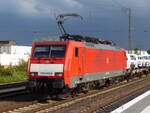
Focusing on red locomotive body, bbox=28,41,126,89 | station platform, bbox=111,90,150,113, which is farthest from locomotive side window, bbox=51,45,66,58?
station platform, bbox=111,90,150,113

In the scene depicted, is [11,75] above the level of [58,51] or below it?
below

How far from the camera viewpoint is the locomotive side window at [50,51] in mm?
21703

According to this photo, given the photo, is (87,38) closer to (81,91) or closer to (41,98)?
(81,91)

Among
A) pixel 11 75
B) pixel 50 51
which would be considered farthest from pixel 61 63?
pixel 11 75

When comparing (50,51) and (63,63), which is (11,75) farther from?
(63,63)

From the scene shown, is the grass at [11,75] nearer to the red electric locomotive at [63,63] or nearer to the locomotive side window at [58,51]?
the red electric locomotive at [63,63]

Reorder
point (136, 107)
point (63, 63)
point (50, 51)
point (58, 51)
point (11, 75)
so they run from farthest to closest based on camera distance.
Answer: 1. point (11, 75)
2. point (50, 51)
3. point (58, 51)
4. point (63, 63)
5. point (136, 107)

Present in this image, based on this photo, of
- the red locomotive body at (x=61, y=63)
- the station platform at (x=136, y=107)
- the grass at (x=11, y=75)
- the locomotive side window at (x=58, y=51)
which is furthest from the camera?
the grass at (x=11, y=75)

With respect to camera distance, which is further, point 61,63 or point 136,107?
point 61,63

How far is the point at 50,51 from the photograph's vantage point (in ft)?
72.2

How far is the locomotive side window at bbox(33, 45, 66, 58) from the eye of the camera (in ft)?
71.2

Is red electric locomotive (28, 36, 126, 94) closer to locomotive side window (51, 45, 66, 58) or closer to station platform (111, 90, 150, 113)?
locomotive side window (51, 45, 66, 58)

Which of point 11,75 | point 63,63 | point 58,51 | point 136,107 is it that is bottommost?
point 136,107

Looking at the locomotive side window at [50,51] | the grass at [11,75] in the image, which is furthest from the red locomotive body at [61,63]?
the grass at [11,75]
